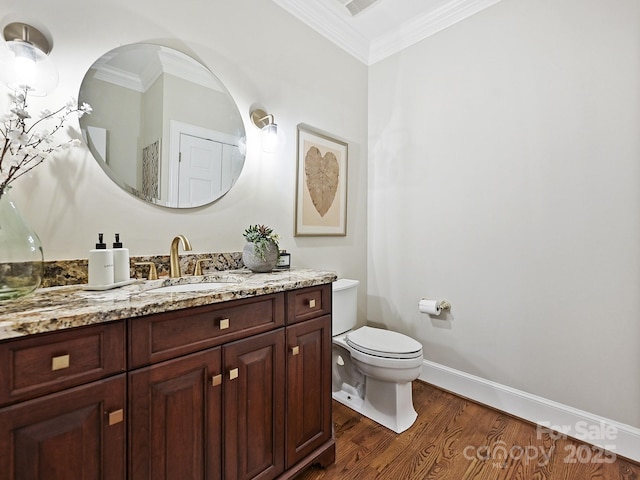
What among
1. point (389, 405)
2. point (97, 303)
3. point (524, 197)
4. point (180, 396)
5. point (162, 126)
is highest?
point (162, 126)

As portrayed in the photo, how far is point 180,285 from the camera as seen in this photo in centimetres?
130

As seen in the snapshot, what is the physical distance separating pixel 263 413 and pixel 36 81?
5.06 ft

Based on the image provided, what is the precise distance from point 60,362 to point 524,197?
7.46 feet

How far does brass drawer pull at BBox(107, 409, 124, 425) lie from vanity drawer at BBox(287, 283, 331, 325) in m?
0.62

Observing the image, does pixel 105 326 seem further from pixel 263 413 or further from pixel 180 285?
pixel 263 413

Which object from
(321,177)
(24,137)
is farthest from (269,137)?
(24,137)

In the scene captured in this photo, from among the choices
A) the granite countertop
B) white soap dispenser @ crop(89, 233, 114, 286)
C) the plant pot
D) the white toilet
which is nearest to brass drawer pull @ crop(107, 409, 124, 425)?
the granite countertop

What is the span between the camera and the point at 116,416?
0.82 metres

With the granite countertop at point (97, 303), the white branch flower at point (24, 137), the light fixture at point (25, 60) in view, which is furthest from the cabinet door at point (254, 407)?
the light fixture at point (25, 60)

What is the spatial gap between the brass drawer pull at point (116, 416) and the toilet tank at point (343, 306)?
4.37ft

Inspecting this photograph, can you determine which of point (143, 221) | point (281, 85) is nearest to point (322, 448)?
point (143, 221)

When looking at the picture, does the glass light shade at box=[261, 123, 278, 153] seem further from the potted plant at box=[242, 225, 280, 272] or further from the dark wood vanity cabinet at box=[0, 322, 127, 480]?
the dark wood vanity cabinet at box=[0, 322, 127, 480]

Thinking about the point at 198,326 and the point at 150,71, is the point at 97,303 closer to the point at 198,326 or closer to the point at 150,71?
the point at 198,326

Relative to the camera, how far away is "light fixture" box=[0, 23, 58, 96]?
108 centimetres
